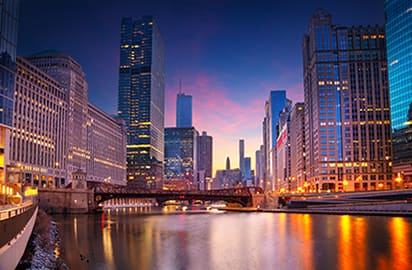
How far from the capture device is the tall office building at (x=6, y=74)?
4281 inches

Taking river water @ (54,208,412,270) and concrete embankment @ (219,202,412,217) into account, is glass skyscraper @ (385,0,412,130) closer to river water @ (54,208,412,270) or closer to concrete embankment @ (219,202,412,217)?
concrete embankment @ (219,202,412,217)

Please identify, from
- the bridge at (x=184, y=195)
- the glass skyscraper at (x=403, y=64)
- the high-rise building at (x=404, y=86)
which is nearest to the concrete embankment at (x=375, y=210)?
the bridge at (x=184, y=195)

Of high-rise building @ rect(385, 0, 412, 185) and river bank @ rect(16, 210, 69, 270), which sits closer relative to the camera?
river bank @ rect(16, 210, 69, 270)

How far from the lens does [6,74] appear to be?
110 meters

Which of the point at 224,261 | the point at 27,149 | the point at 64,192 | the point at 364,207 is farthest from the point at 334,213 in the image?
the point at 27,149

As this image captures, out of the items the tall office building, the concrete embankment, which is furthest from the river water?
the tall office building

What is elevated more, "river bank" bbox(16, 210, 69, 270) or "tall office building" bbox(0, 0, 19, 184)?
"tall office building" bbox(0, 0, 19, 184)

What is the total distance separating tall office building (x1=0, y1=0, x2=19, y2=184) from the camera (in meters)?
109

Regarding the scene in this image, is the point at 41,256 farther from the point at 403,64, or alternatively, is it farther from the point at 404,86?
the point at 403,64

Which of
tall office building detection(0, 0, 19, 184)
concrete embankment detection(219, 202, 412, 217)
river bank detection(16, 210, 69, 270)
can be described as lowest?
concrete embankment detection(219, 202, 412, 217)

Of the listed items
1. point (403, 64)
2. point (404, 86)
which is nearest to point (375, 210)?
point (404, 86)

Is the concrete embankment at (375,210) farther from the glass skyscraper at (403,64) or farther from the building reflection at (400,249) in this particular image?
the glass skyscraper at (403,64)

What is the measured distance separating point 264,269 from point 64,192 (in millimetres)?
112497

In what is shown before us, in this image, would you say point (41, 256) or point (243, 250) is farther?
point (243, 250)
